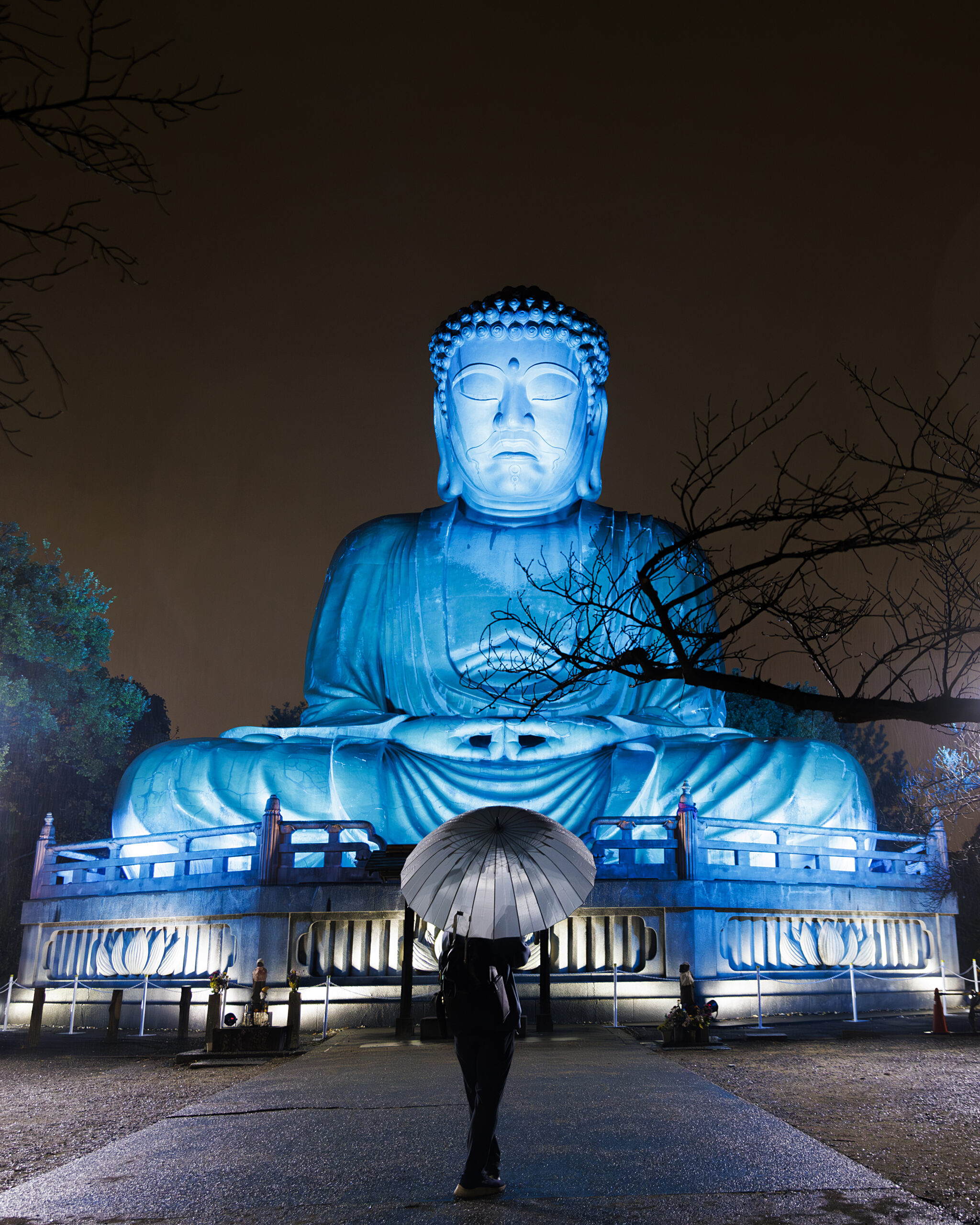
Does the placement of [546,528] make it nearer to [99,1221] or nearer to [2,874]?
[99,1221]

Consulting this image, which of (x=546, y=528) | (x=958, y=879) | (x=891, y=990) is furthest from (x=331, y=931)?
(x=958, y=879)

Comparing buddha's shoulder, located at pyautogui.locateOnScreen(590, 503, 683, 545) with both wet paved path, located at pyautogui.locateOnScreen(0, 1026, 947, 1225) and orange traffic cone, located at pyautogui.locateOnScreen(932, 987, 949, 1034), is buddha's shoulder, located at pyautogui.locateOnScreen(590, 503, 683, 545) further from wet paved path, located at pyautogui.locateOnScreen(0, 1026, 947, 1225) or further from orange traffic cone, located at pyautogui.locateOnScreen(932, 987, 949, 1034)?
wet paved path, located at pyautogui.locateOnScreen(0, 1026, 947, 1225)

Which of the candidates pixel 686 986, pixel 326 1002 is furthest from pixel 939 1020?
pixel 326 1002

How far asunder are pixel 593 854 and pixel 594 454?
7.21m

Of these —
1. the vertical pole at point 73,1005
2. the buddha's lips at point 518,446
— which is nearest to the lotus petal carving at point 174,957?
the vertical pole at point 73,1005

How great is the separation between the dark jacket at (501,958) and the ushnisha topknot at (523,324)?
40.5 feet

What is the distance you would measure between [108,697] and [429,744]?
9895mm

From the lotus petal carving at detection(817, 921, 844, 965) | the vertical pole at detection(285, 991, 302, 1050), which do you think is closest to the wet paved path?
the vertical pole at detection(285, 991, 302, 1050)

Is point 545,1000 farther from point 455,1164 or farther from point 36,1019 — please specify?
point 455,1164

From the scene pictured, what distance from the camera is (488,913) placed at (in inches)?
172

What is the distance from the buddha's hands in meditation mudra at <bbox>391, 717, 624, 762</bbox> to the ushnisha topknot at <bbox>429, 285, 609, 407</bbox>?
5308 millimetres

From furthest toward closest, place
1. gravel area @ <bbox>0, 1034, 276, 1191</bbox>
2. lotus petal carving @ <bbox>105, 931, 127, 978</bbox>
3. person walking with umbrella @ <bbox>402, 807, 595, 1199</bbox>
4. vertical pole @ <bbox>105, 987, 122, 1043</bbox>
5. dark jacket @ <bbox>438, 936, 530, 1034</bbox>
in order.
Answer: lotus petal carving @ <bbox>105, 931, 127, 978</bbox> → vertical pole @ <bbox>105, 987, 122, 1043</bbox> → gravel area @ <bbox>0, 1034, 276, 1191</bbox> → dark jacket @ <bbox>438, 936, 530, 1034</bbox> → person walking with umbrella @ <bbox>402, 807, 595, 1199</bbox>

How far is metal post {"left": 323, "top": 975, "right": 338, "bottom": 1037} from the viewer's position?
9641 mm

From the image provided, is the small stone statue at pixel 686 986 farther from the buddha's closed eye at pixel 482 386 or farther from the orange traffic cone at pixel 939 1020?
the buddha's closed eye at pixel 482 386
